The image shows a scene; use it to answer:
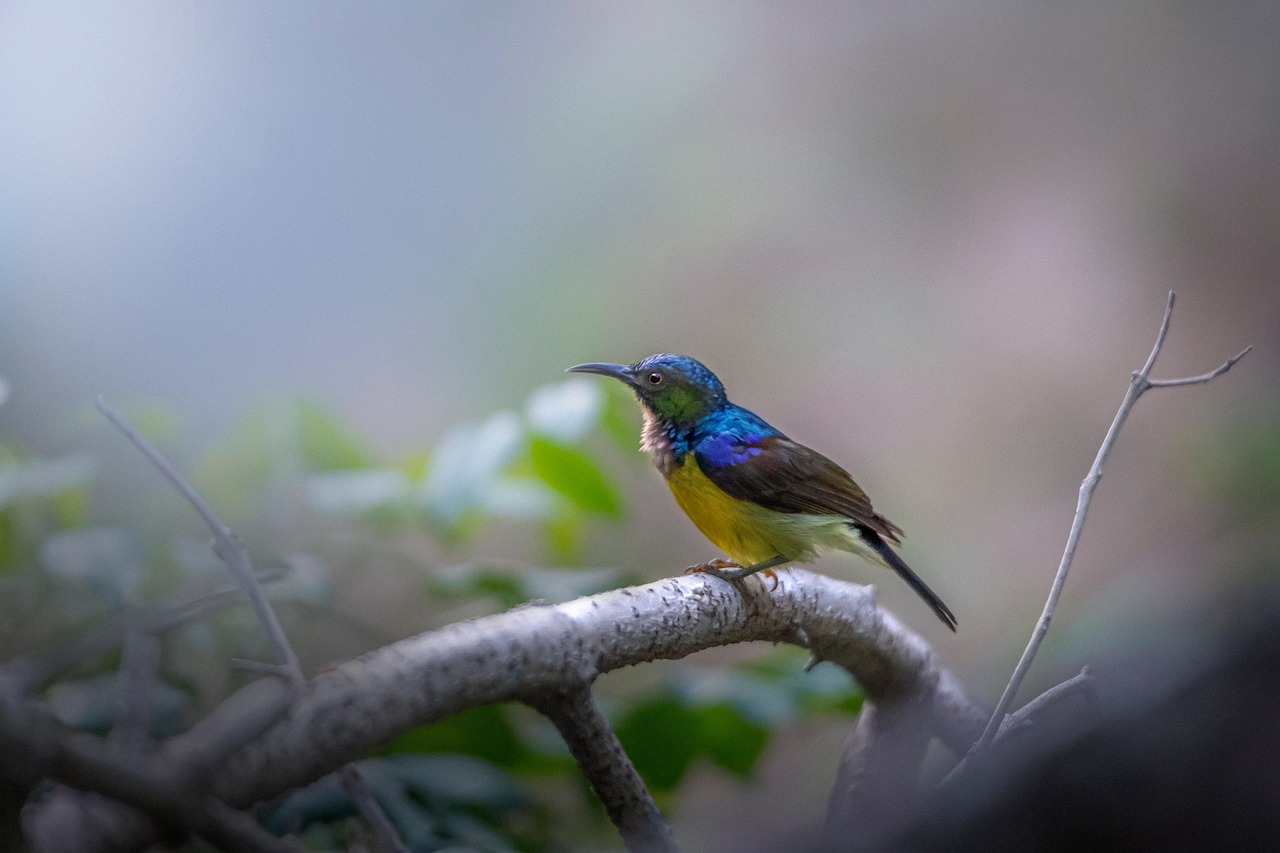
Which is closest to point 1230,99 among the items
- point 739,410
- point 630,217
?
point 630,217

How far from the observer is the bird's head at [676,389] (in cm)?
202

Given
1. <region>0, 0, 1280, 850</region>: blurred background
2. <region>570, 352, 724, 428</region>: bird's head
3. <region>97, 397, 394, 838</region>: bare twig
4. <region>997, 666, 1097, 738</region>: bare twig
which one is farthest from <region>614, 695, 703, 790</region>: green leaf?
<region>0, 0, 1280, 850</region>: blurred background

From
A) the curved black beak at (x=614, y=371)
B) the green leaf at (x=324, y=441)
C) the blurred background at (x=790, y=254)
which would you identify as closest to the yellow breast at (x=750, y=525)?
the curved black beak at (x=614, y=371)

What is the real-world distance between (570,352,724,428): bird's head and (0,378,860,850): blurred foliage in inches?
5.1

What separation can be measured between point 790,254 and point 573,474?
9.30 ft

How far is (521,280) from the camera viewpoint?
441cm

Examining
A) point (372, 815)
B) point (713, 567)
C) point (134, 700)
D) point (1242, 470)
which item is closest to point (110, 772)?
point (134, 700)

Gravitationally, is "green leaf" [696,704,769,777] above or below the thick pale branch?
below

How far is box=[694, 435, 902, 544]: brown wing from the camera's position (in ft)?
6.12

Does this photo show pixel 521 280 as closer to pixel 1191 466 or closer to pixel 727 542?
pixel 727 542

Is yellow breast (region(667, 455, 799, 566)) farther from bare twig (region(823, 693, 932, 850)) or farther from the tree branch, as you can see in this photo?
bare twig (region(823, 693, 932, 850))

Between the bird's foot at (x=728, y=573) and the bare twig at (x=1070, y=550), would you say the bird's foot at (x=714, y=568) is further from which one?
the bare twig at (x=1070, y=550)

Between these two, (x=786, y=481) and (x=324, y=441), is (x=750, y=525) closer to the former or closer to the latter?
(x=786, y=481)

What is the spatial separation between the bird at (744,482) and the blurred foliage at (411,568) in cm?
17
